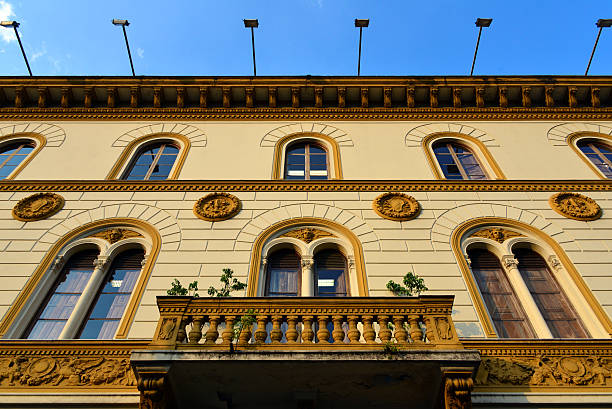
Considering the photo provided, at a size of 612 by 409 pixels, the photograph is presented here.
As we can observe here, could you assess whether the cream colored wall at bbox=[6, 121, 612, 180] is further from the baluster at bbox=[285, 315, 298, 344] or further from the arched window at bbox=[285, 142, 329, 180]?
the baluster at bbox=[285, 315, 298, 344]

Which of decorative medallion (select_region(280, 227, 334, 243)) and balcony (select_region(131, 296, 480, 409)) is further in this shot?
decorative medallion (select_region(280, 227, 334, 243))

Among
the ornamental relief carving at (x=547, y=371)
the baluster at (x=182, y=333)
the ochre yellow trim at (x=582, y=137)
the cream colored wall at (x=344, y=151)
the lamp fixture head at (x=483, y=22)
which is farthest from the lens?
the lamp fixture head at (x=483, y=22)

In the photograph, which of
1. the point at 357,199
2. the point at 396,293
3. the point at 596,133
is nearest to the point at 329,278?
the point at 396,293

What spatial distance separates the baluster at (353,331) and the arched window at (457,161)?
Result: 6.97 metres

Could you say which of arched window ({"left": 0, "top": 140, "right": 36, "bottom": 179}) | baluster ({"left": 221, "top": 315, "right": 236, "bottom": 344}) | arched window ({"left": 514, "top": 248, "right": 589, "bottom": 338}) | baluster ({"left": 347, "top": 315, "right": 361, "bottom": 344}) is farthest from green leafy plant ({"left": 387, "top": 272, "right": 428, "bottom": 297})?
arched window ({"left": 0, "top": 140, "right": 36, "bottom": 179})

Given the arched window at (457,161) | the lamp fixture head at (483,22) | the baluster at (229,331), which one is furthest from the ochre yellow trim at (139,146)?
the lamp fixture head at (483,22)

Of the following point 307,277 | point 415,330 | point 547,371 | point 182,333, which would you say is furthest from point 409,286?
point 182,333

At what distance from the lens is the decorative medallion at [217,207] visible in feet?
37.1

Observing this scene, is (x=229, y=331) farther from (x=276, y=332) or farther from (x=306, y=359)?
(x=306, y=359)

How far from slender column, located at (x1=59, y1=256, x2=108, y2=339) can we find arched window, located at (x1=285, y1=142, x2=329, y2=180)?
5.23 m

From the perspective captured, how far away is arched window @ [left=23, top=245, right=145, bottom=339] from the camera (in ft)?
29.7

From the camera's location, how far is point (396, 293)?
8789mm

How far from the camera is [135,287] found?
9.63m

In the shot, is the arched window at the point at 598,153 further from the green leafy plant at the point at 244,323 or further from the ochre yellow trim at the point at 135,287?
the ochre yellow trim at the point at 135,287
